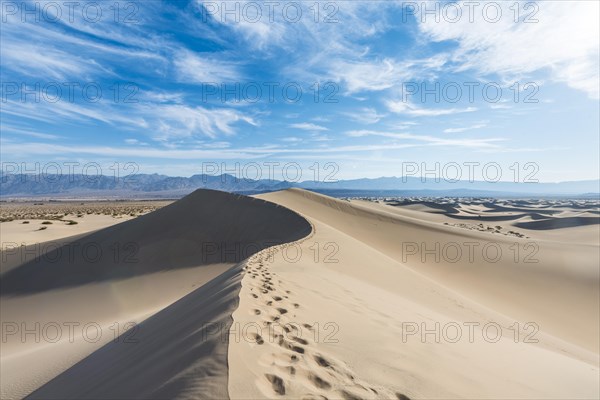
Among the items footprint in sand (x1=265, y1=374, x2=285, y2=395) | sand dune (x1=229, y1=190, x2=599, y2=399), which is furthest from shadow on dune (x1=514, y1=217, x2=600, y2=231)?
footprint in sand (x1=265, y1=374, x2=285, y2=395)

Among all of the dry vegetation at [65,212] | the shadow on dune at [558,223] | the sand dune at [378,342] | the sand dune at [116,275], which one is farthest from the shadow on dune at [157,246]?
the shadow on dune at [558,223]

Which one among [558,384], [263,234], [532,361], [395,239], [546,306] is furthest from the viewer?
[395,239]

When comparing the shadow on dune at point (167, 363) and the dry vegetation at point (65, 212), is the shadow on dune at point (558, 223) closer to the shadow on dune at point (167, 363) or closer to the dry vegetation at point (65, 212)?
the shadow on dune at point (167, 363)

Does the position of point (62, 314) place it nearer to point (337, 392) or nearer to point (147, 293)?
point (147, 293)

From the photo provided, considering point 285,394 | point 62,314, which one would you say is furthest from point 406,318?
point 62,314

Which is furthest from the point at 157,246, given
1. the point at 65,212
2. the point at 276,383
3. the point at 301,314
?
the point at 65,212

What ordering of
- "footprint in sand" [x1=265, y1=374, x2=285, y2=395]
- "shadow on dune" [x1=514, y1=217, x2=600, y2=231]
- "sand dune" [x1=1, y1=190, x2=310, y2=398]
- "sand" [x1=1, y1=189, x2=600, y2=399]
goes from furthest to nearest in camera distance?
1. "shadow on dune" [x1=514, y1=217, x2=600, y2=231]
2. "sand dune" [x1=1, y1=190, x2=310, y2=398]
3. "sand" [x1=1, y1=189, x2=600, y2=399]
4. "footprint in sand" [x1=265, y1=374, x2=285, y2=395]

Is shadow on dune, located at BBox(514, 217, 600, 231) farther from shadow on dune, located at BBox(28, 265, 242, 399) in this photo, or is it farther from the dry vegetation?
the dry vegetation
